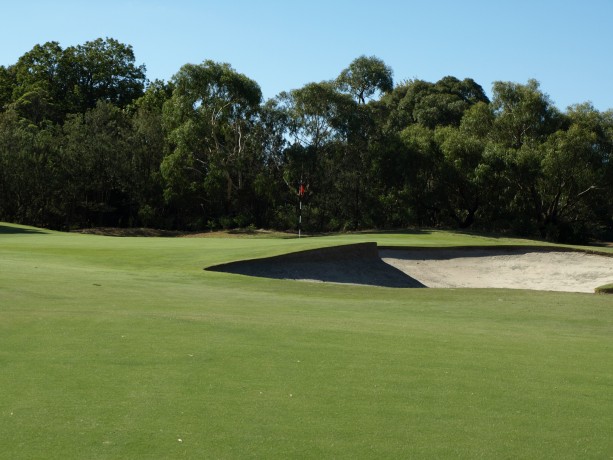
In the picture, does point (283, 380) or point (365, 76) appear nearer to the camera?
point (283, 380)

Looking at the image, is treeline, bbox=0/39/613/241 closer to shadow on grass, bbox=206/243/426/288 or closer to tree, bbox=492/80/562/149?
tree, bbox=492/80/562/149

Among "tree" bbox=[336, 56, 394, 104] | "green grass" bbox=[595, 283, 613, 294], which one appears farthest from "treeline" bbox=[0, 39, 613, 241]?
"green grass" bbox=[595, 283, 613, 294]

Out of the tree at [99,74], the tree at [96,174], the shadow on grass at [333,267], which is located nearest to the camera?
the shadow on grass at [333,267]

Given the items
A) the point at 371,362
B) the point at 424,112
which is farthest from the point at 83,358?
the point at 424,112

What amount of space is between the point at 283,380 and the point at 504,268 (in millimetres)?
23863

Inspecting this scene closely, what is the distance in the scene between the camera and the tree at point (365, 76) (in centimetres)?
6575

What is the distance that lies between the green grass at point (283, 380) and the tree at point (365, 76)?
168 ft

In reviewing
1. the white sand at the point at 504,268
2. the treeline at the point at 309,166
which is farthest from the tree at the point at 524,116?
Result: the white sand at the point at 504,268

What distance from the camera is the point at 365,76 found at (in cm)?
6594

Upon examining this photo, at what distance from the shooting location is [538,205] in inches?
2106

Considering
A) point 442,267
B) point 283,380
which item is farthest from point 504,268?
point 283,380

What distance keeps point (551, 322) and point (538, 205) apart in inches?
1530

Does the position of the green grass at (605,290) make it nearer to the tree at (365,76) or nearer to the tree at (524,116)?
the tree at (524,116)

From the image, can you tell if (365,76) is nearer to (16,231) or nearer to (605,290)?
(16,231)
